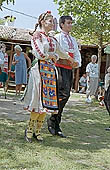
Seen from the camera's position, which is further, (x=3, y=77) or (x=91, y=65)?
(x=91, y=65)

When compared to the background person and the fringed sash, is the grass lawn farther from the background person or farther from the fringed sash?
the background person

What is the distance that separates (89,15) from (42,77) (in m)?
8.52

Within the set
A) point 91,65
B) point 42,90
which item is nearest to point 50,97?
point 42,90

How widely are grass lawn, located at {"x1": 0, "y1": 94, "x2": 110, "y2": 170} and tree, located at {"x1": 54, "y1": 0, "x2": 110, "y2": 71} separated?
7.08 metres

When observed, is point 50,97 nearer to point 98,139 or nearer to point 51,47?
point 51,47

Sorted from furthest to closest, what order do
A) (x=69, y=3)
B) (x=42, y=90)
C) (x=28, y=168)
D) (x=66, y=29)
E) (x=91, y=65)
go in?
(x=69, y=3), (x=91, y=65), (x=66, y=29), (x=42, y=90), (x=28, y=168)

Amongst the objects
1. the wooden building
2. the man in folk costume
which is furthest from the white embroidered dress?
the wooden building

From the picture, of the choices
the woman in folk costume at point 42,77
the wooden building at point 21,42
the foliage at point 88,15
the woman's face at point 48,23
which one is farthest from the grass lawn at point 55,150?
the wooden building at point 21,42

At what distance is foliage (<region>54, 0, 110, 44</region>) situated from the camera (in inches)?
459

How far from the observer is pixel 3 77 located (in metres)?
9.42

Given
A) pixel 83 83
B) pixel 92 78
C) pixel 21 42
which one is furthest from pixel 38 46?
pixel 21 42

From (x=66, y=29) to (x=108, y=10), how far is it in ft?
26.2

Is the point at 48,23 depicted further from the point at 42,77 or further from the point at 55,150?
the point at 55,150

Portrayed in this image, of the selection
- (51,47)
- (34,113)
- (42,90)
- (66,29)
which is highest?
(66,29)
